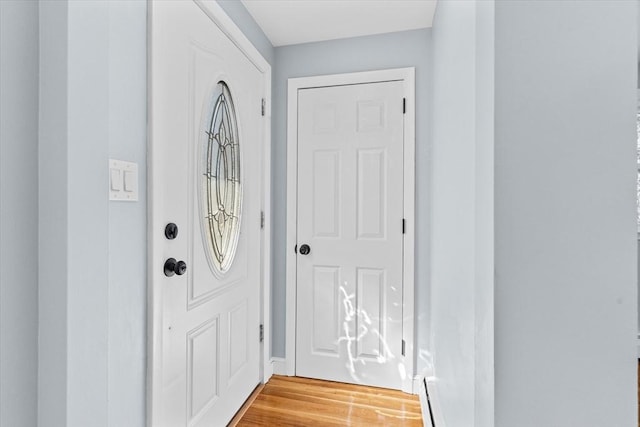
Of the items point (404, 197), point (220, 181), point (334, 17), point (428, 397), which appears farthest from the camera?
point (404, 197)

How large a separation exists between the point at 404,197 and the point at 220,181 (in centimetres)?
120

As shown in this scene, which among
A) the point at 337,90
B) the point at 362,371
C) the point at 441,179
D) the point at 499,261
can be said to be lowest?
the point at 362,371

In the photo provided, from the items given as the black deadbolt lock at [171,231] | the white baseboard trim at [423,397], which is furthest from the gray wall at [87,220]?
the white baseboard trim at [423,397]

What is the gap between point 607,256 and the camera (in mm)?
562

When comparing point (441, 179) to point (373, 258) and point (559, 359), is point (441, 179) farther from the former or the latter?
point (559, 359)

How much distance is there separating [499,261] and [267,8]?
2.03 m

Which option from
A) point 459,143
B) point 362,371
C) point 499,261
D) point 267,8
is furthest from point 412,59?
point 362,371

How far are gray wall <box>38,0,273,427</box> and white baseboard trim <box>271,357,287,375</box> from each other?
1.35m

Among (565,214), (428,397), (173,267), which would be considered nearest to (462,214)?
(565,214)

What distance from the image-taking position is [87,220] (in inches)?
36.8
